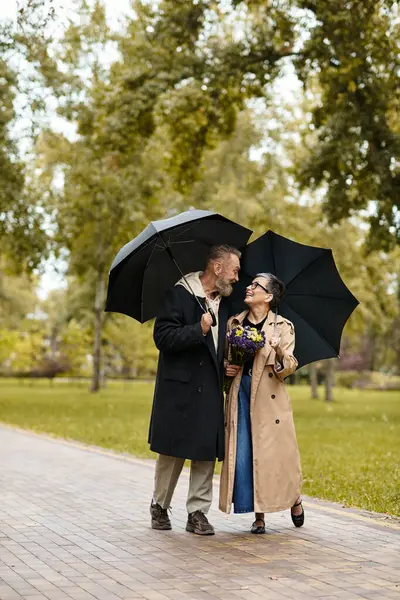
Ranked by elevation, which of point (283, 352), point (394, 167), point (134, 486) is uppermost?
point (394, 167)

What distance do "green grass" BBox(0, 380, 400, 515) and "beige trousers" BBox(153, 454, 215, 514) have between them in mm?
2055

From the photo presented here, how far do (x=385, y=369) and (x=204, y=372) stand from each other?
230 ft

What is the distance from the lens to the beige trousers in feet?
24.3

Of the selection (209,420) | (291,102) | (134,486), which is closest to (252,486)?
(209,420)

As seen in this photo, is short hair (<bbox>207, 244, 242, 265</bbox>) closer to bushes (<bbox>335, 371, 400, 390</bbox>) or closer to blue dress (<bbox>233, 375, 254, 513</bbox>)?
blue dress (<bbox>233, 375, 254, 513</bbox>)

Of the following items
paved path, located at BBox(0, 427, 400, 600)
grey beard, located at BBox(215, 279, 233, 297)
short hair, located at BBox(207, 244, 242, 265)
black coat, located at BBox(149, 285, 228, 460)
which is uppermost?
short hair, located at BBox(207, 244, 242, 265)

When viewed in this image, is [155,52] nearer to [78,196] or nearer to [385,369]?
[78,196]

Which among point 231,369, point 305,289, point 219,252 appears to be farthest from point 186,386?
point 305,289

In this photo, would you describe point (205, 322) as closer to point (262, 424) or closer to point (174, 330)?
point (174, 330)

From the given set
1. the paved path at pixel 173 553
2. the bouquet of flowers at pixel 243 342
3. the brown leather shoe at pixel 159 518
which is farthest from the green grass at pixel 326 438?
the bouquet of flowers at pixel 243 342

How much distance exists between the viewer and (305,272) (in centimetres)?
782

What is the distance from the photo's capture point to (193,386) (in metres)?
7.37

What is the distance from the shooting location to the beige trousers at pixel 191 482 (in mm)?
7410

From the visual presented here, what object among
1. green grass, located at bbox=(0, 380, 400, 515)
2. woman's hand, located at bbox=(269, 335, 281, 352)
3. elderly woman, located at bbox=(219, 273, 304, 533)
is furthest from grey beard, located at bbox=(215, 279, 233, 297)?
green grass, located at bbox=(0, 380, 400, 515)
